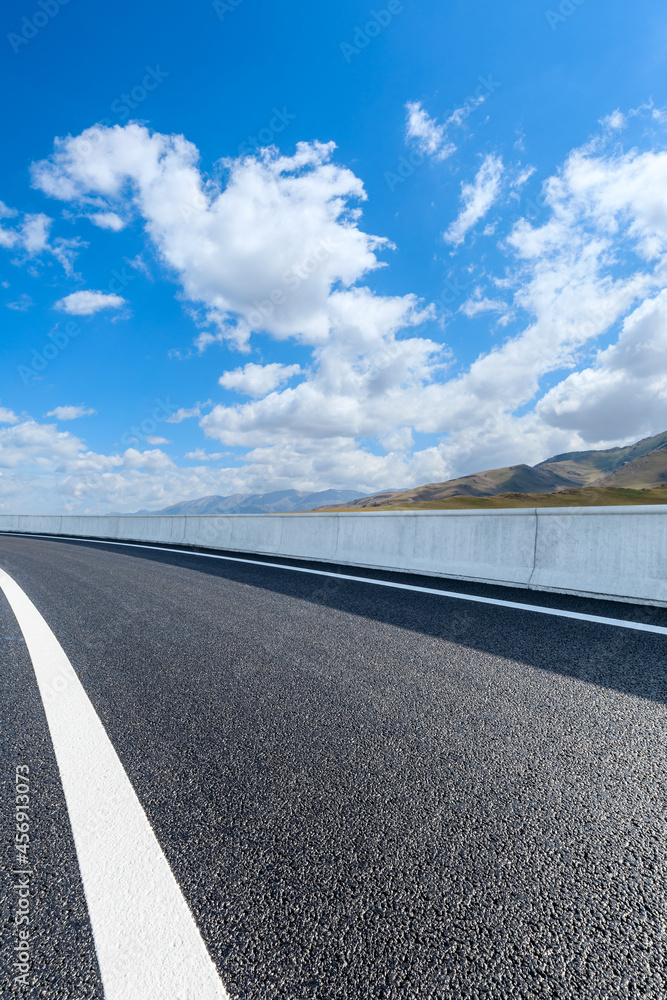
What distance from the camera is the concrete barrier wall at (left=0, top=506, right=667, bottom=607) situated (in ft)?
20.1

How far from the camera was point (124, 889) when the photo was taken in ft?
5.42

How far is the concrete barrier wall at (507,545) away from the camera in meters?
6.14

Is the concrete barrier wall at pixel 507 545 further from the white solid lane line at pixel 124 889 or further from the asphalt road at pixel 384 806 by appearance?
the white solid lane line at pixel 124 889

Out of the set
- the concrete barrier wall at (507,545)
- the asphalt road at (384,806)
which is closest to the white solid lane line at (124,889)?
the asphalt road at (384,806)

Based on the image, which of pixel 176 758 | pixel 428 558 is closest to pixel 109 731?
pixel 176 758

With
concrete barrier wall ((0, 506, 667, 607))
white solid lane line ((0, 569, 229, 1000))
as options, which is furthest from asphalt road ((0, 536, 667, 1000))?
concrete barrier wall ((0, 506, 667, 607))

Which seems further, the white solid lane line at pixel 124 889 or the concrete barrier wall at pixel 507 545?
the concrete barrier wall at pixel 507 545

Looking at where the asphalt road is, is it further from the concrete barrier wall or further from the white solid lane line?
the concrete barrier wall

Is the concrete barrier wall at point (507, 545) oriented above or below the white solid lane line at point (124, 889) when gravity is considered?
above

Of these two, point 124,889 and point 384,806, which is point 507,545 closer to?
point 384,806

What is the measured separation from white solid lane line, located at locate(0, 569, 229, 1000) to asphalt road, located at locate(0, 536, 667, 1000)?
1.6 inches

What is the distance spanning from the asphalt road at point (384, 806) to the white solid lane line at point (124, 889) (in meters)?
0.04

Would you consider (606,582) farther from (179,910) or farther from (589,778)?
(179,910)

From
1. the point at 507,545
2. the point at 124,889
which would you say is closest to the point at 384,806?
the point at 124,889
